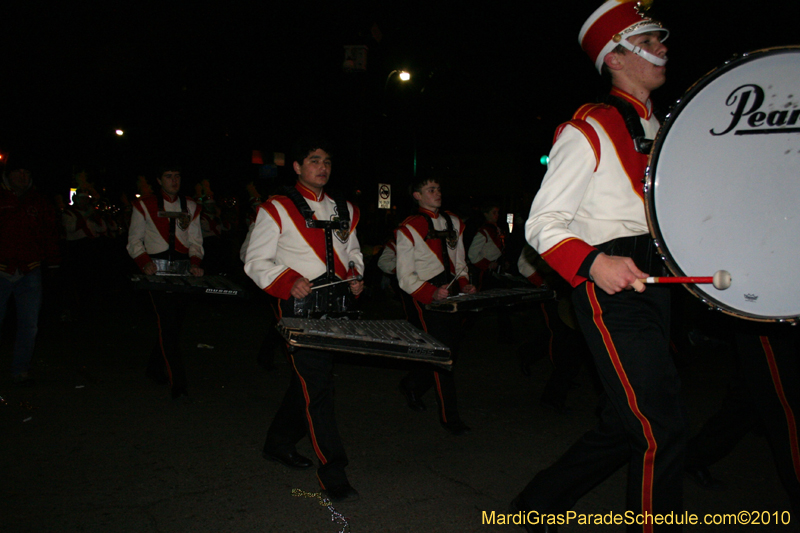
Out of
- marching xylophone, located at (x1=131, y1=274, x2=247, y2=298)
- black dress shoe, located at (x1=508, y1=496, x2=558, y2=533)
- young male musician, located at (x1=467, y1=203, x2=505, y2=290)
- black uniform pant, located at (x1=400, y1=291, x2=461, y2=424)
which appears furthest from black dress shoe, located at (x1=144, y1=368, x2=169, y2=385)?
young male musician, located at (x1=467, y1=203, x2=505, y2=290)

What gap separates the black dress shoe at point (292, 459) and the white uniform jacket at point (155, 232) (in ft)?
8.26

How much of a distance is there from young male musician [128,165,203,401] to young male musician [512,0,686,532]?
12.9 ft

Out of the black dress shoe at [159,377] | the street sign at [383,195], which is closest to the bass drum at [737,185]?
the black dress shoe at [159,377]

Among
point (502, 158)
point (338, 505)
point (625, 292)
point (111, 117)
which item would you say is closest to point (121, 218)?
point (111, 117)

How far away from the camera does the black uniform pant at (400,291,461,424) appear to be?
441cm

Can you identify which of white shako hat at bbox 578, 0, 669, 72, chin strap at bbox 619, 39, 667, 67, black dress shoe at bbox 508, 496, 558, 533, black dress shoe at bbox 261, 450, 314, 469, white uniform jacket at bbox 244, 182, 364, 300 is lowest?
black dress shoe at bbox 261, 450, 314, 469

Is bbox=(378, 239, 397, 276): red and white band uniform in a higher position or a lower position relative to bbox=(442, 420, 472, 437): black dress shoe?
higher

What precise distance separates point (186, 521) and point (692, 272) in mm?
2658

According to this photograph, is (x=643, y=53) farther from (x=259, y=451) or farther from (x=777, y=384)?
(x=259, y=451)

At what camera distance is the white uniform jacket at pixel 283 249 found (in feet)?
11.1

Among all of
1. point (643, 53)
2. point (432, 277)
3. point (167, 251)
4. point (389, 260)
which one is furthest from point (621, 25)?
point (167, 251)

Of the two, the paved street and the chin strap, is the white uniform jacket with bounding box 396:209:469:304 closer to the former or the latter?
the paved street

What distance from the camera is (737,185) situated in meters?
1.97

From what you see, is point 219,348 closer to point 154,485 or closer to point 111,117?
point 154,485
